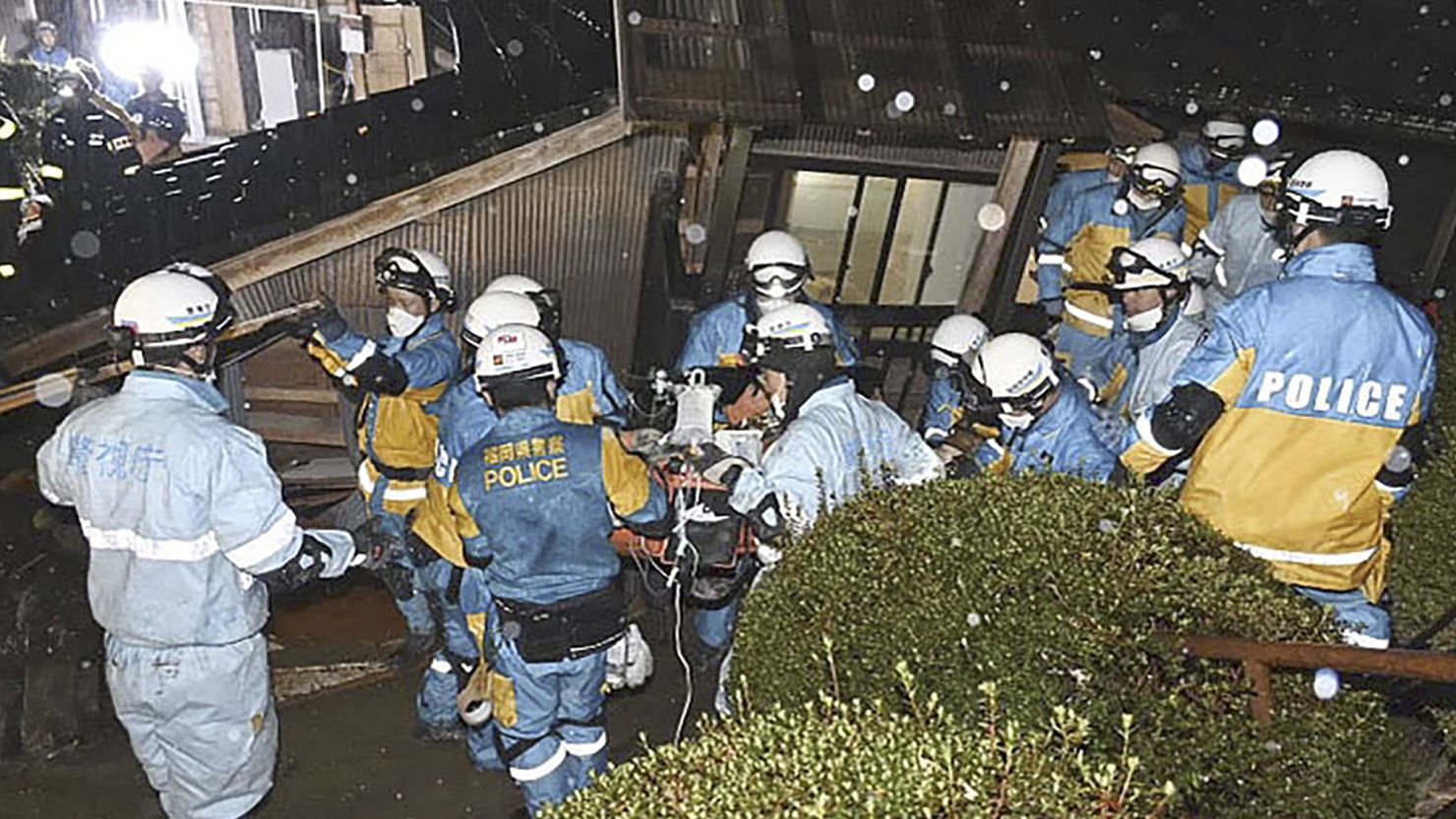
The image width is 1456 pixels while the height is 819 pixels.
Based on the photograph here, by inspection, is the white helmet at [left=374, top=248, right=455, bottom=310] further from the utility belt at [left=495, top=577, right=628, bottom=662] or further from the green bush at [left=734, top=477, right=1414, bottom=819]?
the green bush at [left=734, top=477, right=1414, bottom=819]

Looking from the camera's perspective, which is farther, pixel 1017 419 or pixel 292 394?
pixel 292 394

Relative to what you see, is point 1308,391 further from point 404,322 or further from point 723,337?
point 404,322

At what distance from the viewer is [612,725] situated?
609cm

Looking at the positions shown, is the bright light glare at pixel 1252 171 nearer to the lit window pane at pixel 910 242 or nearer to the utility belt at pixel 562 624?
the lit window pane at pixel 910 242

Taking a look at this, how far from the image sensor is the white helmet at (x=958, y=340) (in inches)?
243

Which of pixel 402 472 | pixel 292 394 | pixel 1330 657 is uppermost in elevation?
pixel 1330 657

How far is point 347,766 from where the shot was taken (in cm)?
562

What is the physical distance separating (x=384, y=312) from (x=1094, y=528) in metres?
4.61

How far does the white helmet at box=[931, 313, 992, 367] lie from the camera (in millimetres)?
6168

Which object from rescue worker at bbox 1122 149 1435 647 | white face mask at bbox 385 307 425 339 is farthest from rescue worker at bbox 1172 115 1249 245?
white face mask at bbox 385 307 425 339

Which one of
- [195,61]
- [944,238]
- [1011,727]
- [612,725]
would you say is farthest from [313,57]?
[1011,727]

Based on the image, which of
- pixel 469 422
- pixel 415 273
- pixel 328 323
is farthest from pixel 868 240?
pixel 328 323

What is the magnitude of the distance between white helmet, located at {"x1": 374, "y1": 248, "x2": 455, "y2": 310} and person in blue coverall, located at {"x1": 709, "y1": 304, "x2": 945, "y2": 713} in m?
1.89

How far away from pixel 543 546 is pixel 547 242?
9.07ft
